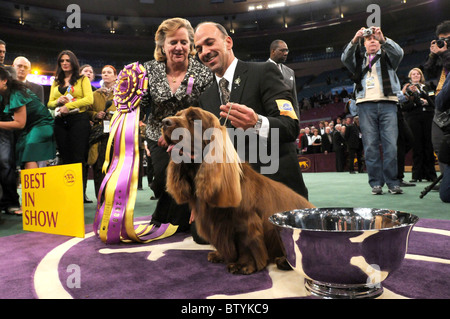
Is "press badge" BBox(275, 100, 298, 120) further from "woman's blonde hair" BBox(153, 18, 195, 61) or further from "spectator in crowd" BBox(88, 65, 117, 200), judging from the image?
"spectator in crowd" BBox(88, 65, 117, 200)

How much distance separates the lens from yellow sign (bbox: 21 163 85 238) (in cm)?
227

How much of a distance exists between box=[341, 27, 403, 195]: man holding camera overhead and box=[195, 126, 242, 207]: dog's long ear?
9.87 ft

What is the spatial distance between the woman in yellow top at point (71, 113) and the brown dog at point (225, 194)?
7.81ft

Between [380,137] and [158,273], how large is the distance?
11.2ft

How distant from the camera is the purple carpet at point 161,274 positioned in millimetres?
1221

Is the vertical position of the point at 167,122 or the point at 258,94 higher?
the point at 258,94

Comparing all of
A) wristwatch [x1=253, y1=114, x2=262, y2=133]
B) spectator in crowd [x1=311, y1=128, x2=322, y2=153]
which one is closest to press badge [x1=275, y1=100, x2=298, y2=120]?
wristwatch [x1=253, y1=114, x2=262, y2=133]

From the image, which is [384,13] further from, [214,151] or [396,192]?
[214,151]

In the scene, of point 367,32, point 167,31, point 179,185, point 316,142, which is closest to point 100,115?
point 167,31

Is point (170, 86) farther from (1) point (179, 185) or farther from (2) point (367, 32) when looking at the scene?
(2) point (367, 32)

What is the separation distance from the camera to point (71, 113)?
3498 millimetres

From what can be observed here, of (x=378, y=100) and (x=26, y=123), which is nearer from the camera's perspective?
(x=26, y=123)

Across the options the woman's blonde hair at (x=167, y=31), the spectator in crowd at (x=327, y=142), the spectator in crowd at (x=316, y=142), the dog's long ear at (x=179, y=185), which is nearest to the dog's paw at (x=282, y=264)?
the dog's long ear at (x=179, y=185)
